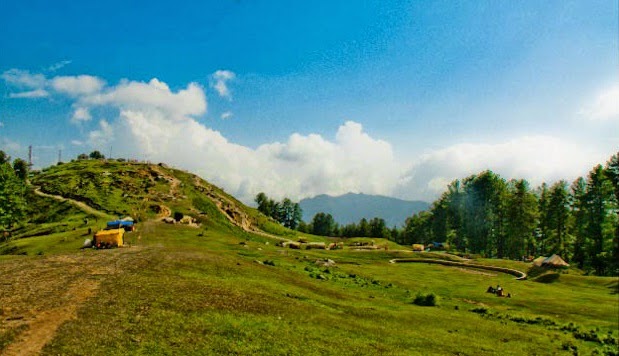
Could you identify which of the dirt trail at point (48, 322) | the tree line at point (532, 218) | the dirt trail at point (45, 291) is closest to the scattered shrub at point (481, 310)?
the dirt trail at point (45, 291)

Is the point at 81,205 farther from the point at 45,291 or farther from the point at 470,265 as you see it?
the point at 470,265

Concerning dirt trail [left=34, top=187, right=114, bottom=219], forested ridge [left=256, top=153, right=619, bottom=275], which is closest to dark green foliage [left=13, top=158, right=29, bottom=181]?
dirt trail [left=34, top=187, right=114, bottom=219]

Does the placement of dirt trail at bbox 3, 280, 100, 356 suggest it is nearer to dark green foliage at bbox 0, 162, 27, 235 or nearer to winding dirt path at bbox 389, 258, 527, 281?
winding dirt path at bbox 389, 258, 527, 281

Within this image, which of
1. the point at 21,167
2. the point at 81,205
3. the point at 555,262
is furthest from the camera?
the point at 21,167

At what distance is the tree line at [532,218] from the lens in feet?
262

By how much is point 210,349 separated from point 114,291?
12248 millimetres

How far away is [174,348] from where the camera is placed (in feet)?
70.0

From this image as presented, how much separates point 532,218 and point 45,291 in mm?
121082

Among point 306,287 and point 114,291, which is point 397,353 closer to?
point 306,287

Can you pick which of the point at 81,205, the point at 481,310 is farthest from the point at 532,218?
the point at 81,205

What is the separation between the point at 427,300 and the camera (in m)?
41.0

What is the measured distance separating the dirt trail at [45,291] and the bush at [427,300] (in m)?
30.3

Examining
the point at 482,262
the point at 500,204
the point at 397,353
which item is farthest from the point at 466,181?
the point at 397,353

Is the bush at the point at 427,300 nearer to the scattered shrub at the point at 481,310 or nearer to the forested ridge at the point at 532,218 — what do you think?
the scattered shrub at the point at 481,310
